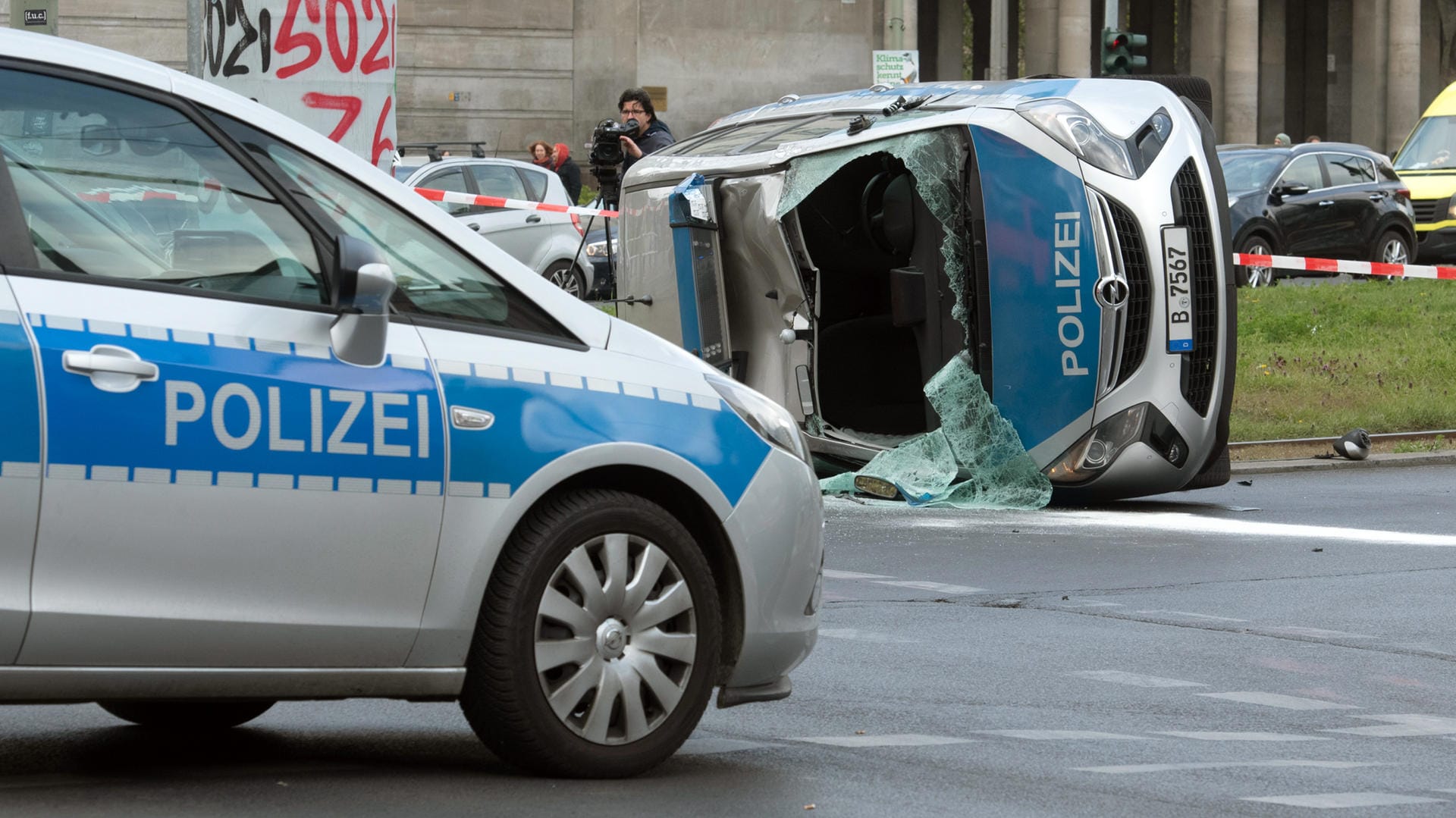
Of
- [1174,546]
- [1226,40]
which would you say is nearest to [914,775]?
[1174,546]

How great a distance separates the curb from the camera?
1523 centimetres

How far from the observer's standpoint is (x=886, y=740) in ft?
20.0

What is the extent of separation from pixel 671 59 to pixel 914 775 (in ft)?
137

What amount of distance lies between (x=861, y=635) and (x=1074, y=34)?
47512 mm

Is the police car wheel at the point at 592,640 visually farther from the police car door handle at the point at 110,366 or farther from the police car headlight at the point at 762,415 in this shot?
the police car door handle at the point at 110,366

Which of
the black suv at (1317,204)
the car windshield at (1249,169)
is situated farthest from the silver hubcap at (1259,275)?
the car windshield at (1249,169)

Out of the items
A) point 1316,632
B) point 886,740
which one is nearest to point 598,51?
point 1316,632

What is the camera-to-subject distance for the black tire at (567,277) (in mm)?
23172

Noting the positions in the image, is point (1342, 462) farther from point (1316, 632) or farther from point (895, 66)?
point (895, 66)

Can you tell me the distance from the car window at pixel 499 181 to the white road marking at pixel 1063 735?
59.8 ft

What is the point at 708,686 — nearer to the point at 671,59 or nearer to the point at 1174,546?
the point at 1174,546

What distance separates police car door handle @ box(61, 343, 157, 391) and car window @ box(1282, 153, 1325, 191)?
78.3 feet

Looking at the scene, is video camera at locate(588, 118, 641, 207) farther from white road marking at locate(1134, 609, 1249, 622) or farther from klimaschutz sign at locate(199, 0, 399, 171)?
white road marking at locate(1134, 609, 1249, 622)

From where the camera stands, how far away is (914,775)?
5.61 meters
